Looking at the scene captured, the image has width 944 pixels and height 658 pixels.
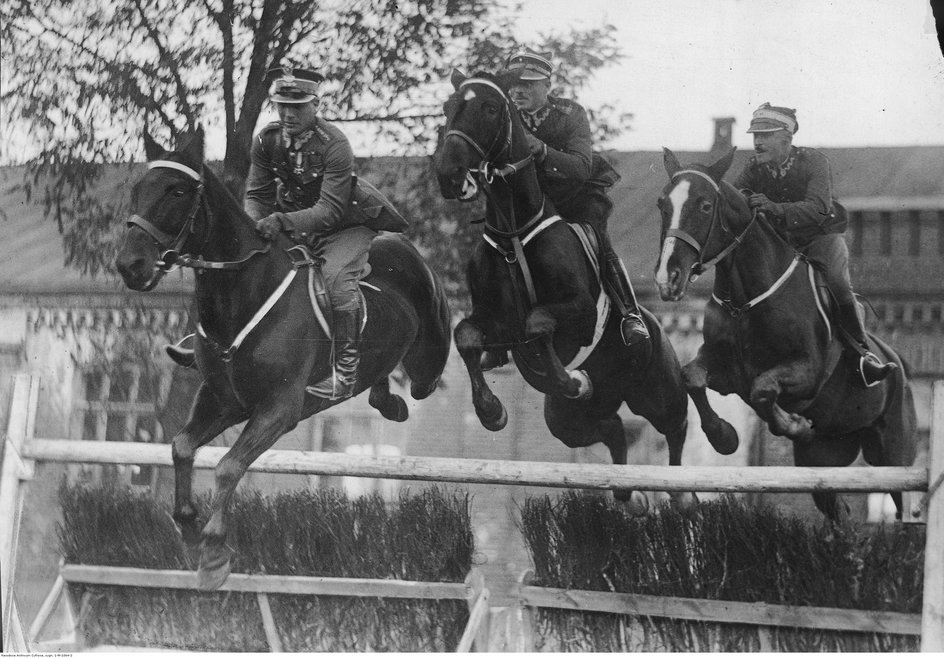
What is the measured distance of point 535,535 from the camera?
522cm

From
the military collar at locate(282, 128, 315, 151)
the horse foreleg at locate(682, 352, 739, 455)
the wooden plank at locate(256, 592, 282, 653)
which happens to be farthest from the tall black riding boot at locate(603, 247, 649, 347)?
the wooden plank at locate(256, 592, 282, 653)

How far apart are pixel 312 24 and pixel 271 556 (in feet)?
8.18

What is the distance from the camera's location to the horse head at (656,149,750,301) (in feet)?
16.4

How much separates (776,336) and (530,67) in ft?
5.22

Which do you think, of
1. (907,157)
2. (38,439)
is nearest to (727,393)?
(907,157)

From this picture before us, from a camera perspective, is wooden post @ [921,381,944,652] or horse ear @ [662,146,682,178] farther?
horse ear @ [662,146,682,178]

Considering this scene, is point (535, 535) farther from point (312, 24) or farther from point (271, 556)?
point (312, 24)

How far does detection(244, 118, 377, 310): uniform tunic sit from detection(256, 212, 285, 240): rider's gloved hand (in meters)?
0.03

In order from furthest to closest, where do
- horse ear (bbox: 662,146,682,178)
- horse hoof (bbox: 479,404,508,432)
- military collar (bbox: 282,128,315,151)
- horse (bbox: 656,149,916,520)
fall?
military collar (bbox: 282,128,315,151) → horse hoof (bbox: 479,404,508,432) → horse ear (bbox: 662,146,682,178) → horse (bbox: 656,149,916,520)

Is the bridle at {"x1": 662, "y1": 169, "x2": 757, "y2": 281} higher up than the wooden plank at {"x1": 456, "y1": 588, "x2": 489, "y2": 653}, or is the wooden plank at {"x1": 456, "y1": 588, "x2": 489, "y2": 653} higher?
the bridle at {"x1": 662, "y1": 169, "x2": 757, "y2": 281}

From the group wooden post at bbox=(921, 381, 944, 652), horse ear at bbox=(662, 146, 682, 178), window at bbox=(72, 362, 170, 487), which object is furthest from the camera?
window at bbox=(72, 362, 170, 487)

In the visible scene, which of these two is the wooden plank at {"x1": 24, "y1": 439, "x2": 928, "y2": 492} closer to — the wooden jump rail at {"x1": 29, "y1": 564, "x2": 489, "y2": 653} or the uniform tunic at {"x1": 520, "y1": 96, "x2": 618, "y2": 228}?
the wooden jump rail at {"x1": 29, "y1": 564, "x2": 489, "y2": 653}

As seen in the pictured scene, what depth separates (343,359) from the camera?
206 inches

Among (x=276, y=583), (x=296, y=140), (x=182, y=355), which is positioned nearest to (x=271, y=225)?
(x=296, y=140)
